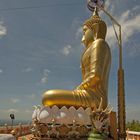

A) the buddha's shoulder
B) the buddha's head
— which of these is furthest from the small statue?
the buddha's head

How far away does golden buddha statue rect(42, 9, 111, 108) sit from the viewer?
7914 mm

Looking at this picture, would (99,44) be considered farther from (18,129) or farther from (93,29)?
(18,129)

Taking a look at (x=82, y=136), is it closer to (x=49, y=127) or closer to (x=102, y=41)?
(x=49, y=127)

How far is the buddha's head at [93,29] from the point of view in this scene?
10.0m

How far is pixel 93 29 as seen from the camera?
10156mm

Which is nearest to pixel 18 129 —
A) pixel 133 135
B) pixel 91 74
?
pixel 91 74

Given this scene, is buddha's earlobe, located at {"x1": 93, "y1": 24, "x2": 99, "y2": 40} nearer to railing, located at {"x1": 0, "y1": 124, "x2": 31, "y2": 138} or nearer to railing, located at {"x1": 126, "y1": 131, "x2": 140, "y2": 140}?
railing, located at {"x1": 126, "y1": 131, "x2": 140, "y2": 140}

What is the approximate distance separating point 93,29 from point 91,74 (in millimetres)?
2137

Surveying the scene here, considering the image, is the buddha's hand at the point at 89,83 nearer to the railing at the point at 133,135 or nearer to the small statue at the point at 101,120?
the small statue at the point at 101,120

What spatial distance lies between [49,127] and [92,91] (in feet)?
6.31

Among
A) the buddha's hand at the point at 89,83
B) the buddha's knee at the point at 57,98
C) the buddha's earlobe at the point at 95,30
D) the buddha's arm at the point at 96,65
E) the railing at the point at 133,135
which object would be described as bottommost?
the railing at the point at 133,135

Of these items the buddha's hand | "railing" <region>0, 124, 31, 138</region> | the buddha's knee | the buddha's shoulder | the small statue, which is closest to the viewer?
the small statue

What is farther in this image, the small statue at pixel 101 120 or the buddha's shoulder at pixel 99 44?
the buddha's shoulder at pixel 99 44

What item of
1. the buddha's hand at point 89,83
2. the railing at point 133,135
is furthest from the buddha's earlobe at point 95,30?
the railing at point 133,135
